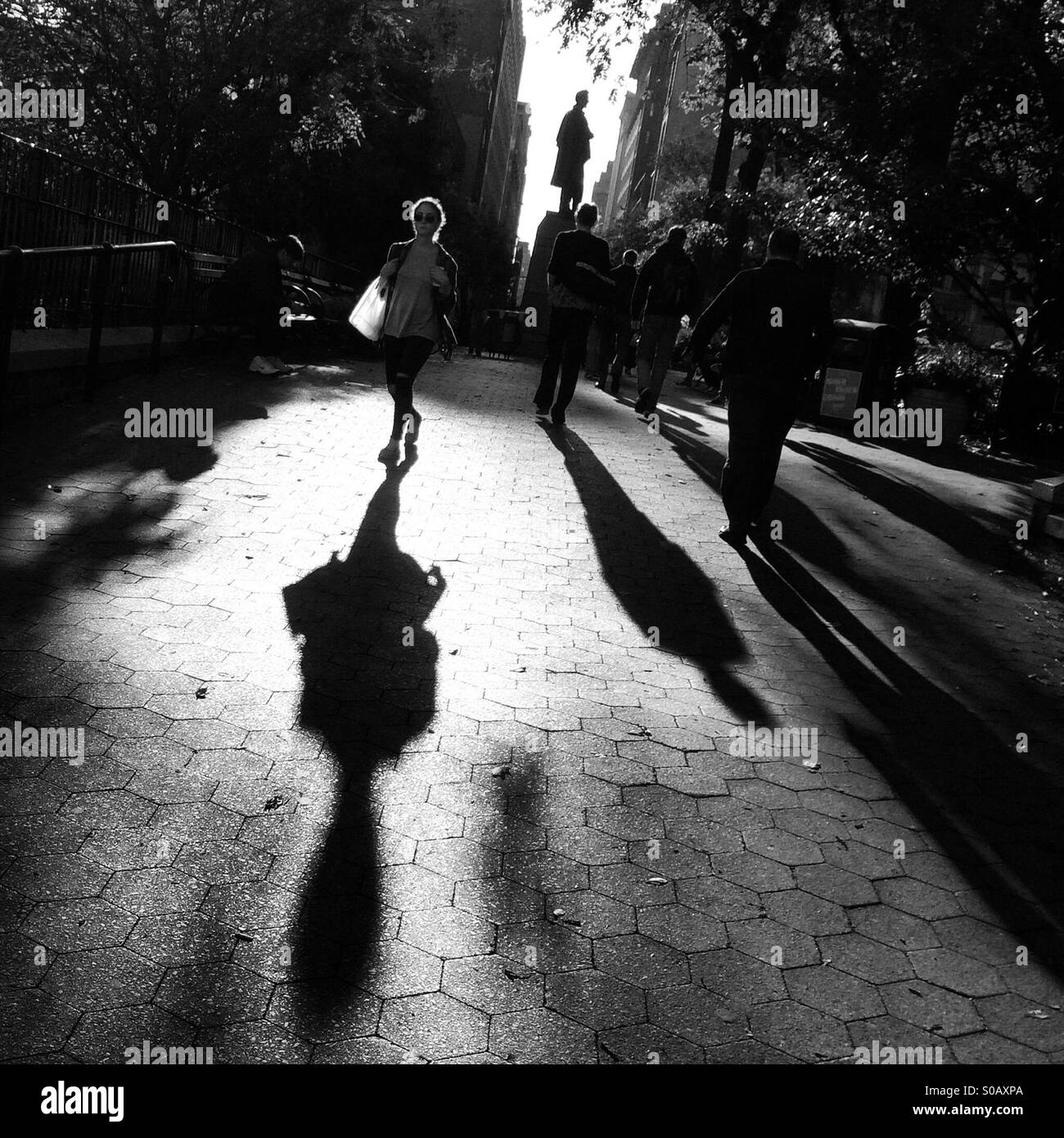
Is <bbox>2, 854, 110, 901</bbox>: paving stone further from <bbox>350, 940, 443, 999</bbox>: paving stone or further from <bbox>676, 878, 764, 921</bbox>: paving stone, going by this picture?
<bbox>676, 878, 764, 921</bbox>: paving stone

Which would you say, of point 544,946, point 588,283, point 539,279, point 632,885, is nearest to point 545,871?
point 632,885

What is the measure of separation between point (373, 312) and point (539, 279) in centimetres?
2434

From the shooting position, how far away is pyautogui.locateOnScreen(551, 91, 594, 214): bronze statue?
97.6 ft

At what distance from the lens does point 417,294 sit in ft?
32.1

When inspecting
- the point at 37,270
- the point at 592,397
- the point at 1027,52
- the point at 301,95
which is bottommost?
the point at 592,397

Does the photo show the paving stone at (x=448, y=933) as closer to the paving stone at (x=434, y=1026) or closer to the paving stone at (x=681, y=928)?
the paving stone at (x=434, y=1026)

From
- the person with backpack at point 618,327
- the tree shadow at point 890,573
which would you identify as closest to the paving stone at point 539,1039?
the tree shadow at point 890,573

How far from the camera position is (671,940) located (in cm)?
332

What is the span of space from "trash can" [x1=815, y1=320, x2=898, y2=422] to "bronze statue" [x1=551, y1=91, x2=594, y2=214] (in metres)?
13.8

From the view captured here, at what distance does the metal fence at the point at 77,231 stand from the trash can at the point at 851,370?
892 centimetres

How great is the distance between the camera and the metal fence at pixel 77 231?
980 cm
